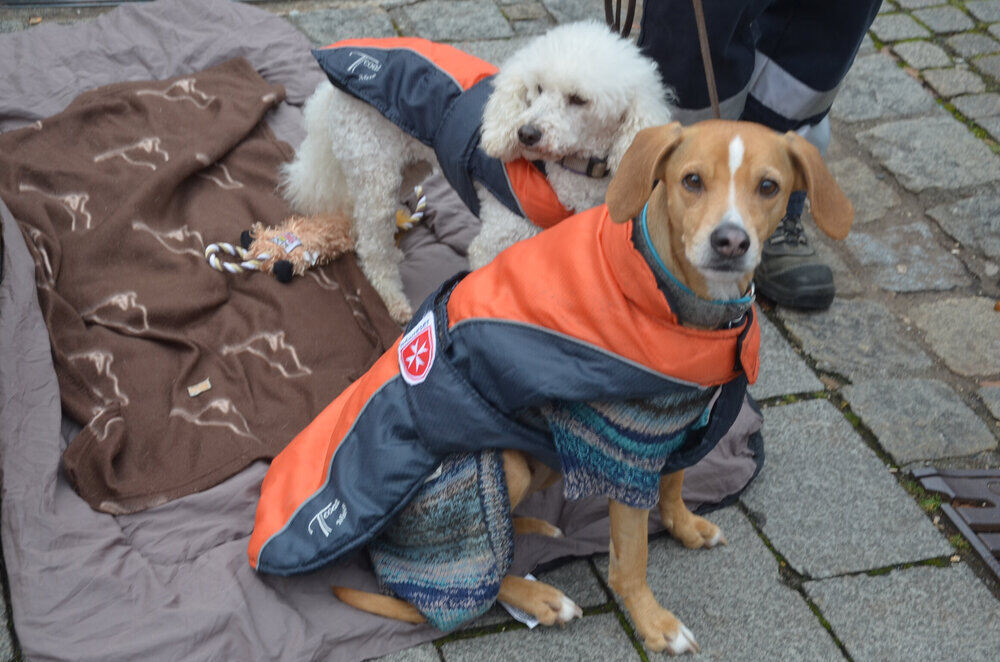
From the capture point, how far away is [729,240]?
1729 millimetres

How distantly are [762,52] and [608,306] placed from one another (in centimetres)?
169

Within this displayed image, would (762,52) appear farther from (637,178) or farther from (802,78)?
(637,178)

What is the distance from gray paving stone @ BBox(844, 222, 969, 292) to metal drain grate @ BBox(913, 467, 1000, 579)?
95 cm

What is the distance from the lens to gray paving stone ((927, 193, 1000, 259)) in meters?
3.62

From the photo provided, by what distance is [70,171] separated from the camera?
3539mm

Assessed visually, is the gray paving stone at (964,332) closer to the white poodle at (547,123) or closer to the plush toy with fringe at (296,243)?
the white poodle at (547,123)

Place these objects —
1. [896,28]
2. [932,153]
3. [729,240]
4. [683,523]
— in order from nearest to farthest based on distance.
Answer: [729,240], [683,523], [932,153], [896,28]

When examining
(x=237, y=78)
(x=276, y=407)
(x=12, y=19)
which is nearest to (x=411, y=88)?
(x=276, y=407)

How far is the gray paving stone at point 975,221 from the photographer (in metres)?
3.62

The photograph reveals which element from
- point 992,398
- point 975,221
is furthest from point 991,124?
point 992,398

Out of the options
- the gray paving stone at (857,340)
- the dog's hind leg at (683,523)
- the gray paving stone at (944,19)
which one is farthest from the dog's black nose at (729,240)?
the gray paving stone at (944,19)

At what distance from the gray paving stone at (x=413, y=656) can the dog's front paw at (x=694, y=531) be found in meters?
0.74

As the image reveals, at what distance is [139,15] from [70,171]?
1.43 m

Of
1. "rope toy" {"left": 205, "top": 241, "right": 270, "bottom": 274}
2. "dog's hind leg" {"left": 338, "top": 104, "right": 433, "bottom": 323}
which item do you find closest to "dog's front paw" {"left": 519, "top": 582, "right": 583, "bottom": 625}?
"dog's hind leg" {"left": 338, "top": 104, "right": 433, "bottom": 323}
